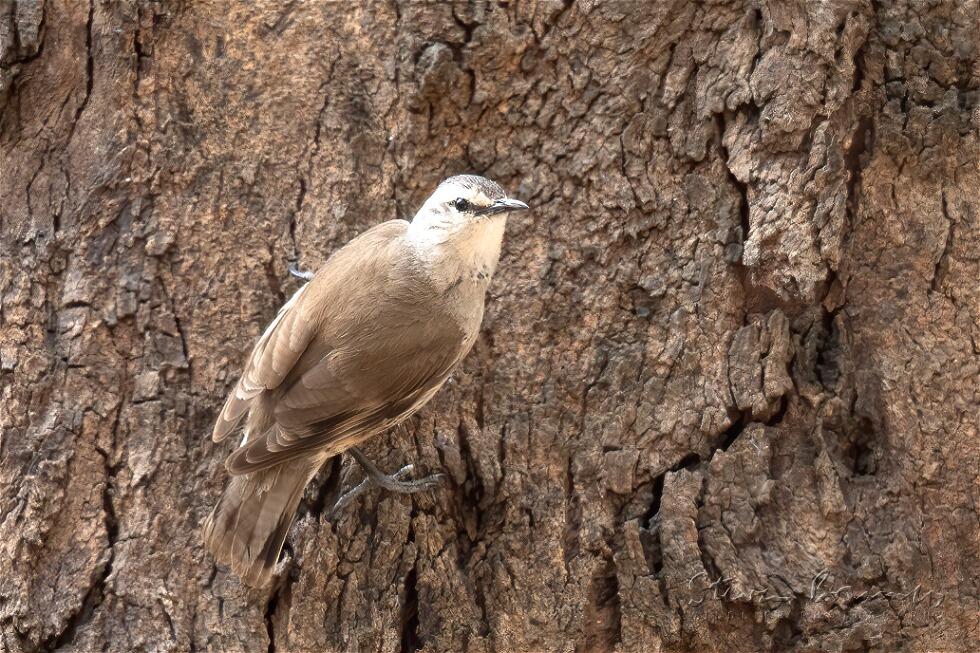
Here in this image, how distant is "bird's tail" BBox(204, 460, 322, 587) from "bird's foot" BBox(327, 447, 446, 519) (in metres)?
0.16

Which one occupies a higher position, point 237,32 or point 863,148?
point 863,148

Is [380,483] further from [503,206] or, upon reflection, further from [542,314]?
[503,206]

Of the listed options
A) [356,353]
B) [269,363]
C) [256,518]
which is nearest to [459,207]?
[356,353]

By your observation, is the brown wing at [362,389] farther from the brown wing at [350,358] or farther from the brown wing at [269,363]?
the brown wing at [269,363]

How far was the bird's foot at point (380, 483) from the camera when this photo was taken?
10.7 feet

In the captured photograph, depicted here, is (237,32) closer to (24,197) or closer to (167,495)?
(24,197)

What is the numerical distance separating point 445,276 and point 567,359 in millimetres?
555

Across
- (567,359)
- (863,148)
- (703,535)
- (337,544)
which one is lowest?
(337,544)

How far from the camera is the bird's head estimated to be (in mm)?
3322

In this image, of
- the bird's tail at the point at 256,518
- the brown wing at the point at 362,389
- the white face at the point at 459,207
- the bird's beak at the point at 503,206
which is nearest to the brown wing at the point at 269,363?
the brown wing at the point at 362,389

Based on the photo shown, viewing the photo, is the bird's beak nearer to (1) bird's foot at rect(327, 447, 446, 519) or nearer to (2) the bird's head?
(2) the bird's head

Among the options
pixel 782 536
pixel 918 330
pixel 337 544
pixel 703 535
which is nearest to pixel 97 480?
pixel 337 544

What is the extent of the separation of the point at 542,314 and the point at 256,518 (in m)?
1.23

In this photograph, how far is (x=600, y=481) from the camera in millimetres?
3318
